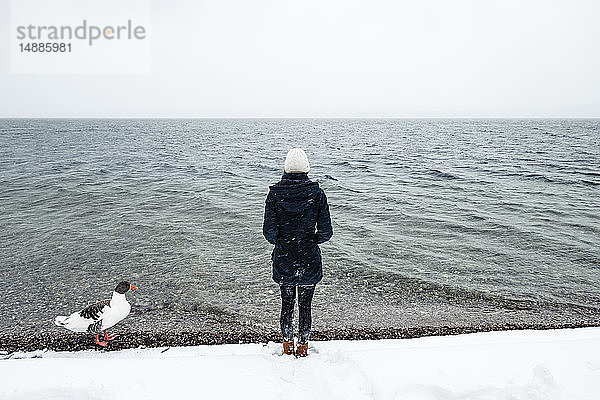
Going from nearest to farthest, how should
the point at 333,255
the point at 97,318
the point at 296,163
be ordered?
the point at 296,163 < the point at 97,318 < the point at 333,255

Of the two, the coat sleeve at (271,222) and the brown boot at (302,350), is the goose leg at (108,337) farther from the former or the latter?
the coat sleeve at (271,222)

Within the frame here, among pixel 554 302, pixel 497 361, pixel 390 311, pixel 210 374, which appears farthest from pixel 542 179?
pixel 210 374

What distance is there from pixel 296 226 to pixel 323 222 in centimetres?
34

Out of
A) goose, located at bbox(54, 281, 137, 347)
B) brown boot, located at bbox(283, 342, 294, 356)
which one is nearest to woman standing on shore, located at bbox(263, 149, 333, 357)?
brown boot, located at bbox(283, 342, 294, 356)

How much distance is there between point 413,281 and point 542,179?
19729 mm

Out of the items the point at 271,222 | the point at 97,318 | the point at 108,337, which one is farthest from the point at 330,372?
the point at 108,337

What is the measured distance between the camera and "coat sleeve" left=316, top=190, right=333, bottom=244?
4.62 metres

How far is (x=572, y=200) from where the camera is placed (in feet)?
57.3

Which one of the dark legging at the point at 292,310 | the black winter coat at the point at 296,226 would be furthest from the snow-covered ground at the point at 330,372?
the black winter coat at the point at 296,226

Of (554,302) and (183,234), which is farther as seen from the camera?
(183,234)

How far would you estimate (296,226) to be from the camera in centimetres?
461

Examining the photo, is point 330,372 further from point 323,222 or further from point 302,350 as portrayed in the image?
point 323,222

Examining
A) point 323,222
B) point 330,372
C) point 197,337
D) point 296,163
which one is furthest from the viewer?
point 197,337

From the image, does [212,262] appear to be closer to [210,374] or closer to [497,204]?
[210,374]
